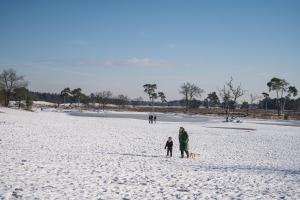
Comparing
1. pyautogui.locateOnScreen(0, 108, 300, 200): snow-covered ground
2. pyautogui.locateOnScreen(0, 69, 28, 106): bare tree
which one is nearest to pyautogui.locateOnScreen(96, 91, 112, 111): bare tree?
pyautogui.locateOnScreen(0, 69, 28, 106): bare tree

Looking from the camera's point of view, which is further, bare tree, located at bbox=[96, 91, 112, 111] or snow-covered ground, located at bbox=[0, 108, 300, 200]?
bare tree, located at bbox=[96, 91, 112, 111]

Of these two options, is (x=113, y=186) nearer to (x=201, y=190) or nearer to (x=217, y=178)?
(x=201, y=190)

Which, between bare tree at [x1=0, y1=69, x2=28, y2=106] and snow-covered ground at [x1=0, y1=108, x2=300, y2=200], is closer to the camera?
snow-covered ground at [x1=0, y1=108, x2=300, y2=200]

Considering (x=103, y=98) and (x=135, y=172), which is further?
(x=103, y=98)

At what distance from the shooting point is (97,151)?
22.7m

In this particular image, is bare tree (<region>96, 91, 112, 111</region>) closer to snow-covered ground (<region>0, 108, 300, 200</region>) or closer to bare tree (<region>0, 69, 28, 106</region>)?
bare tree (<region>0, 69, 28, 106</region>)

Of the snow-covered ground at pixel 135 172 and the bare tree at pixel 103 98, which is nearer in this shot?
the snow-covered ground at pixel 135 172

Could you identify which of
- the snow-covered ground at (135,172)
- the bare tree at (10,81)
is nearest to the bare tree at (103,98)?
the bare tree at (10,81)

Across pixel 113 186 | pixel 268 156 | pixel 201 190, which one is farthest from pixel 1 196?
pixel 268 156

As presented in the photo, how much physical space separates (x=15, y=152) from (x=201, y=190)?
12.1 metres

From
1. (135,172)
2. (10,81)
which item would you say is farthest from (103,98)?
(135,172)

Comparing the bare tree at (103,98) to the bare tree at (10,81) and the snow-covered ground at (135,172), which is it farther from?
the snow-covered ground at (135,172)

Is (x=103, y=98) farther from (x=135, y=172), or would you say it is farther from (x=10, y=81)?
(x=135, y=172)

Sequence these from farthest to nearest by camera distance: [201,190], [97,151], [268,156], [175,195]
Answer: [268,156] → [97,151] → [201,190] → [175,195]
